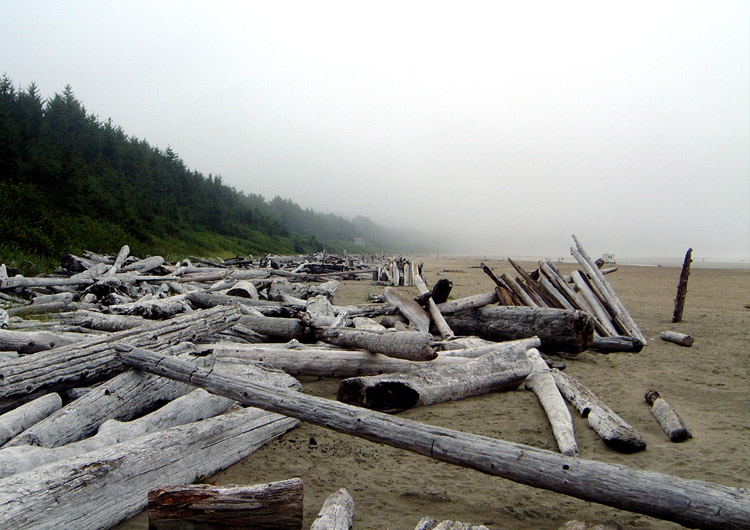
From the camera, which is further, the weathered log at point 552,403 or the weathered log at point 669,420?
the weathered log at point 669,420

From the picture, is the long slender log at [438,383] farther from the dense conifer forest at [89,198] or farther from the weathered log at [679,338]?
the dense conifer forest at [89,198]

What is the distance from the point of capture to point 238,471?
3.03 metres

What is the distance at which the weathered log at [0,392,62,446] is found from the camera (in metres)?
2.85

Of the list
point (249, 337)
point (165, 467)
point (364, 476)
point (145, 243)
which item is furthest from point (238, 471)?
point (145, 243)

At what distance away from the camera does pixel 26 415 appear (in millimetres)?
3002

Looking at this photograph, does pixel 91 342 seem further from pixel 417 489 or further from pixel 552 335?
pixel 552 335

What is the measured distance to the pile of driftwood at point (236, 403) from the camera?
7.02ft

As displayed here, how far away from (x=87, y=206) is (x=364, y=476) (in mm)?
27960

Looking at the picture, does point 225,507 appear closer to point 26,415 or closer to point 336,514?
point 336,514

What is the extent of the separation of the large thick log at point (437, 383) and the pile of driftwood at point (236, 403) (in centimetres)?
2

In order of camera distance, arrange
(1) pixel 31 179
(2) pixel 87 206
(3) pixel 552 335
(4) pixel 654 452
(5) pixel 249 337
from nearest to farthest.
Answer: (4) pixel 654 452 < (5) pixel 249 337 < (3) pixel 552 335 < (1) pixel 31 179 < (2) pixel 87 206

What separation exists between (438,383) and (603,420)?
161 centimetres

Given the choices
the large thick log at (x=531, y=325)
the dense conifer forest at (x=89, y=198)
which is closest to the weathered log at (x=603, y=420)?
the large thick log at (x=531, y=325)

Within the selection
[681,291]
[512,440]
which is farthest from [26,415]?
[681,291]
